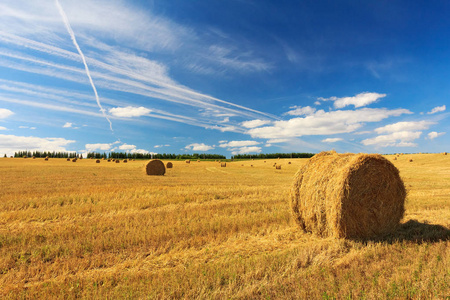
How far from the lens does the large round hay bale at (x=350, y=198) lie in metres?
6.68

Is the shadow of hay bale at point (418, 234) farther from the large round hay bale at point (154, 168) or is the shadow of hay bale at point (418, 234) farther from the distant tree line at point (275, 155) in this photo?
the distant tree line at point (275, 155)

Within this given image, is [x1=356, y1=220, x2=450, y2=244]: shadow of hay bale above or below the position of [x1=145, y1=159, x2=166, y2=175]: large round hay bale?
below

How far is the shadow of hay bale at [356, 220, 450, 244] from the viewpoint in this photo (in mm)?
6371

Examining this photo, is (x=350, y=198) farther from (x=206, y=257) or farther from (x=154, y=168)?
(x=154, y=168)

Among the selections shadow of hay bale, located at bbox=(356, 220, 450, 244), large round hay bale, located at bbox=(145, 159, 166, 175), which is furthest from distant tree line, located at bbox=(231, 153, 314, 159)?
shadow of hay bale, located at bbox=(356, 220, 450, 244)

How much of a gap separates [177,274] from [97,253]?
7.21ft

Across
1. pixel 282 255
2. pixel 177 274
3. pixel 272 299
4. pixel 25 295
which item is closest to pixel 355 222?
pixel 282 255

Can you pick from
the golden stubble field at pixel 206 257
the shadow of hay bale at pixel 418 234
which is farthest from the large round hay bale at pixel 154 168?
the shadow of hay bale at pixel 418 234

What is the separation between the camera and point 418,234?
6785mm

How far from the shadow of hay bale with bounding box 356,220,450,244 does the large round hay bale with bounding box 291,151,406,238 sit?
0.91ft

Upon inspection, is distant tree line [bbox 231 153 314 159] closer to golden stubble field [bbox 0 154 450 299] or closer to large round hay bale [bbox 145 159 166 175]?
large round hay bale [bbox 145 159 166 175]

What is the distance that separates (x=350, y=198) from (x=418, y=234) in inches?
78.9

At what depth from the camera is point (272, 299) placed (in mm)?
3789

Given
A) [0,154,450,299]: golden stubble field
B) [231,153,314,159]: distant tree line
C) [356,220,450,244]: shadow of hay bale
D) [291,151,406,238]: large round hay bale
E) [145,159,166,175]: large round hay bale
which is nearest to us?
[0,154,450,299]: golden stubble field
